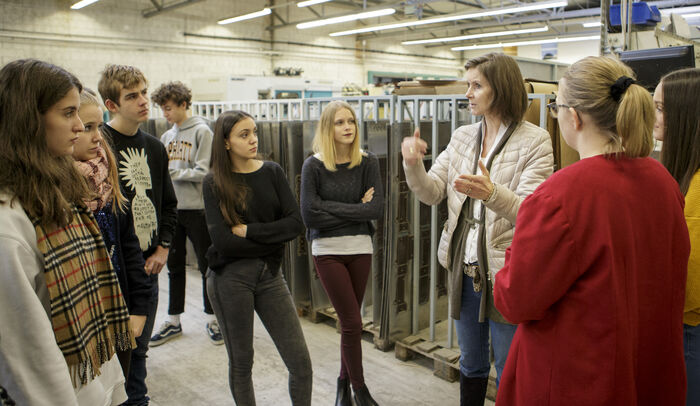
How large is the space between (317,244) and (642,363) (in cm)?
165

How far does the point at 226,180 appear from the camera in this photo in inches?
84.7

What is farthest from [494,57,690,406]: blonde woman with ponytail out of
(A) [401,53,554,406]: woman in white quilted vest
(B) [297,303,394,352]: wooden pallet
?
(B) [297,303,394,352]: wooden pallet

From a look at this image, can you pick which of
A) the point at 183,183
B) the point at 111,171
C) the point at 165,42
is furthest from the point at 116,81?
the point at 165,42

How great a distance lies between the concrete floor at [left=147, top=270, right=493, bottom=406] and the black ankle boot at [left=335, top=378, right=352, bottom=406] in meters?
0.15

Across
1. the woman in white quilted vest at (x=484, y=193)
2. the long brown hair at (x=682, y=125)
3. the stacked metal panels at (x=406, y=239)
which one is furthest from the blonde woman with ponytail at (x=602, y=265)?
the stacked metal panels at (x=406, y=239)

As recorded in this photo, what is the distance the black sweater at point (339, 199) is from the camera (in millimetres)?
2539

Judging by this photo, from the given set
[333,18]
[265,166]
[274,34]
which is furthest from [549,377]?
[274,34]

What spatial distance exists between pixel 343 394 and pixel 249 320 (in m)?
0.77

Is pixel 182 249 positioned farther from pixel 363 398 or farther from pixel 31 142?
pixel 31 142

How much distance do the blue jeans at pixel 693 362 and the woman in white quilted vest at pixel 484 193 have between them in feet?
1.80

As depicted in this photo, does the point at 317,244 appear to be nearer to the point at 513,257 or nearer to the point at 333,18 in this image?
the point at 513,257

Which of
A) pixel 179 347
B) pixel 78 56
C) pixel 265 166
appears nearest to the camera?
pixel 265 166

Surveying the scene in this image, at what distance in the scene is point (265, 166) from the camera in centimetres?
224

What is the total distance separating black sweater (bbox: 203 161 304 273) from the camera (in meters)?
2.12
